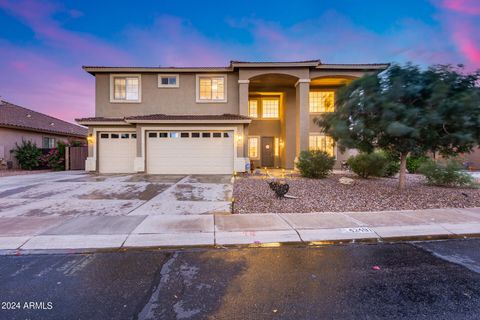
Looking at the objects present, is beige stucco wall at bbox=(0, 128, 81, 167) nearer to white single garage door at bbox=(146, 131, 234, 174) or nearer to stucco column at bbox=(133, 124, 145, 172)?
stucco column at bbox=(133, 124, 145, 172)

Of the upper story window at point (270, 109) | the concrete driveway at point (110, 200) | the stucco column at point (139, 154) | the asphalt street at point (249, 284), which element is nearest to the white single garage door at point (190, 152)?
the stucco column at point (139, 154)

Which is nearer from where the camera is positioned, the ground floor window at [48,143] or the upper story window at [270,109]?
the upper story window at [270,109]

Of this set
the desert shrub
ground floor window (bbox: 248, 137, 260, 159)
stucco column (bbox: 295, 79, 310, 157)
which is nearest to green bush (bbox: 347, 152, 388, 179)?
stucco column (bbox: 295, 79, 310, 157)

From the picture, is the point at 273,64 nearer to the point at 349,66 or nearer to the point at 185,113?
the point at 349,66

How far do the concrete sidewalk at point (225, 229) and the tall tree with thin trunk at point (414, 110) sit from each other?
96.8 inches

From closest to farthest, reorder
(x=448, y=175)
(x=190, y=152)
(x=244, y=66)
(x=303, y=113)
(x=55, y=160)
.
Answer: (x=448, y=175) → (x=190, y=152) → (x=244, y=66) → (x=303, y=113) → (x=55, y=160)

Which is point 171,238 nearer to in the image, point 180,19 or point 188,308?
point 188,308

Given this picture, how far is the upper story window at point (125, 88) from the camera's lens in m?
15.1

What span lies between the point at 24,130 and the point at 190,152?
15.4m

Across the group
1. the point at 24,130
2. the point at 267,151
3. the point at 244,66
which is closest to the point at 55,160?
the point at 24,130

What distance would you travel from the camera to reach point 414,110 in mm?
6441

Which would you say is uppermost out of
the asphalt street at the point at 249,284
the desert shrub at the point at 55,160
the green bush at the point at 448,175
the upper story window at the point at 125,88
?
the upper story window at the point at 125,88

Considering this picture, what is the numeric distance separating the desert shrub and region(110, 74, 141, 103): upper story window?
6223mm

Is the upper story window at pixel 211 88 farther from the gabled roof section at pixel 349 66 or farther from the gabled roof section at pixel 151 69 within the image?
the gabled roof section at pixel 349 66
